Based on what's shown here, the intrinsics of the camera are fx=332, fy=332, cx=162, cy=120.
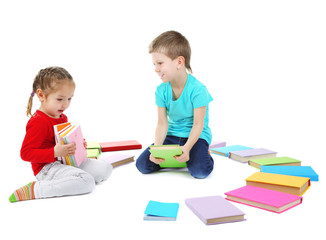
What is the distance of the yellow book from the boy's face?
113cm

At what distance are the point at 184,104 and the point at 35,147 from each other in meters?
1.36

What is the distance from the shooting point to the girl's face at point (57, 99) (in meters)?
2.67

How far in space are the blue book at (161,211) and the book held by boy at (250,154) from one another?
1415mm

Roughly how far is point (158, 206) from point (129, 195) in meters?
0.39

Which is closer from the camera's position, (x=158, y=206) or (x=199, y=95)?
(x=158, y=206)

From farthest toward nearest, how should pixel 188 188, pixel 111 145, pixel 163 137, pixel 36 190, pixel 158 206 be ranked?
pixel 111 145, pixel 163 137, pixel 188 188, pixel 36 190, pixel 158 206

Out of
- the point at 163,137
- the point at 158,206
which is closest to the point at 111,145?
the point at 163,137

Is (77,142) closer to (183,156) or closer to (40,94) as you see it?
(40,94)

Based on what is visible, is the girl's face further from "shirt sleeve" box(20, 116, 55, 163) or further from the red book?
the red book

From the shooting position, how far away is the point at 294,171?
2947 millimetres

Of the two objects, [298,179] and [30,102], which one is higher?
[30,102]

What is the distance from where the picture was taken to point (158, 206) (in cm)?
224

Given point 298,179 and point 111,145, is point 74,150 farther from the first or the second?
point 298,179

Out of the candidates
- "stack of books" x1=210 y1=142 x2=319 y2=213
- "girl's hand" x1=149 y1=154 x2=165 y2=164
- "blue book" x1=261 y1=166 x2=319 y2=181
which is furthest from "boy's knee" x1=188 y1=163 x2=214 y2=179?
"blue book" x1=261 y1=166 x2=319 y2=181
